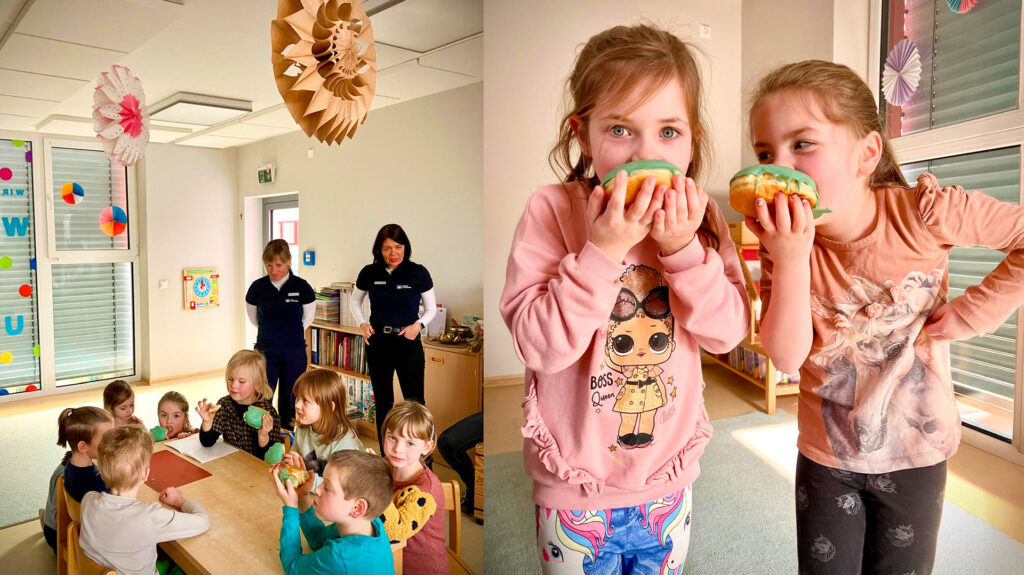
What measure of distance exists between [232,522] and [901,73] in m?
1.06

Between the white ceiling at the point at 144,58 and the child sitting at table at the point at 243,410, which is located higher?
the white ceiling at the point at 144,58

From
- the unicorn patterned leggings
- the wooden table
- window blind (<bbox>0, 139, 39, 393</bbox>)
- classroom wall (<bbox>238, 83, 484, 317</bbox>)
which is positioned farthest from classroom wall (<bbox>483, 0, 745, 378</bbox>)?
window blind (<bbox>0, 139, 39, 393</bbox>)

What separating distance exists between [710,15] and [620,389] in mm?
562

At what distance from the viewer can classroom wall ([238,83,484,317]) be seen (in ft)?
2.37

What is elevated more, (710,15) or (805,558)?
(710,15)

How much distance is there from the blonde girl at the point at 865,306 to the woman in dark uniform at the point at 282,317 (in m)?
0.58

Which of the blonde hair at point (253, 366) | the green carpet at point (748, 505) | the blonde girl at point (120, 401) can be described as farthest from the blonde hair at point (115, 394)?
the green carpet at point (748, 505)

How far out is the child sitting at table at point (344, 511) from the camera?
682mm

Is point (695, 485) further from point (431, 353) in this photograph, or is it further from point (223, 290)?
point (223, 290)

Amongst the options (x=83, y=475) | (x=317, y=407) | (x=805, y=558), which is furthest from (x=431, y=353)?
(x=805, y=558)

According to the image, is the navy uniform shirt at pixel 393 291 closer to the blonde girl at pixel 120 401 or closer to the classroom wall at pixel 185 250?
the classroom wall at pixel 185 250

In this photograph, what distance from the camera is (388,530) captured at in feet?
2.68

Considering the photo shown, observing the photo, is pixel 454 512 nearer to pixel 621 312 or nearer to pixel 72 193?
pixel 621 312

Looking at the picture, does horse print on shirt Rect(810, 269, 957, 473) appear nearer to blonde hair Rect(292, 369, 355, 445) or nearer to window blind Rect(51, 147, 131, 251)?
blonde hair Rect(292, 369, 355, 445)
